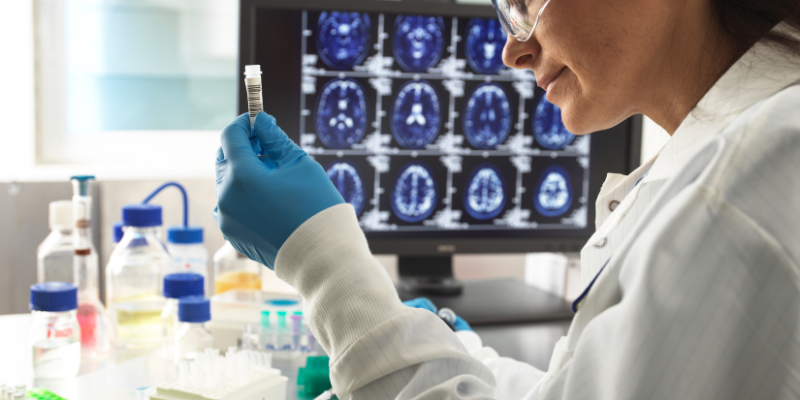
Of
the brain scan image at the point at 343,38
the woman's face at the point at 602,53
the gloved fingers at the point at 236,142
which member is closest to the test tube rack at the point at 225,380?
the gloved fingers at the point at 236,142

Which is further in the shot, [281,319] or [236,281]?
[236,281]

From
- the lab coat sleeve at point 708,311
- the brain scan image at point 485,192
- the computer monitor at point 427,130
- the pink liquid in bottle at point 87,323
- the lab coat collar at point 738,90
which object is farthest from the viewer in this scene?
the brain scan image at point 485,192

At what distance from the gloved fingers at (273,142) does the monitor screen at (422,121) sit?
Result: 1.81 ft

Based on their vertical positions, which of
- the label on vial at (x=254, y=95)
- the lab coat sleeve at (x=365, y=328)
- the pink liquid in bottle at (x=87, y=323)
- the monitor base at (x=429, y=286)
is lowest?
the monitor base at (x=429, y=286)

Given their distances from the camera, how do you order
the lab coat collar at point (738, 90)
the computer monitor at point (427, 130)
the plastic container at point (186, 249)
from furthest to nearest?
the computer monitor at point (427, 130)
the plastic container at point (186, 249)
the lab coat collar at point (738, 90)

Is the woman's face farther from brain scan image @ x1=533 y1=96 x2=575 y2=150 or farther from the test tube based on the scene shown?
brain scan image @ x1=533 y1=96 x2=575 y2=150

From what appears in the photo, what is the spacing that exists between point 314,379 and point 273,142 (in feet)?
1.14

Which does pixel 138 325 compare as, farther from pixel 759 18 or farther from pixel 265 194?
pixel 759 18

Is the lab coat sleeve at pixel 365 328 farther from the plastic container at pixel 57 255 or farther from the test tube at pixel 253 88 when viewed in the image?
the plastic container at pixel 57 255

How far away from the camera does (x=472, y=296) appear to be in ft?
4.79

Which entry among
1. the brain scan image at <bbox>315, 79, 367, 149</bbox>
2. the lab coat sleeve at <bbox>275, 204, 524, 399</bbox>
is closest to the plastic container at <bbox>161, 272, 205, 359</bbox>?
the lab coat sleeve at <bbox>275, 204, 524, 399</bbox>

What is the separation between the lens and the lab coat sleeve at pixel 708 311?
0.41 metres

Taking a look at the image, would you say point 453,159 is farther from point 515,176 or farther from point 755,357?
point 755,357

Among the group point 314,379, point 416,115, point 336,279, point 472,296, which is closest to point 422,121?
point 416,115
